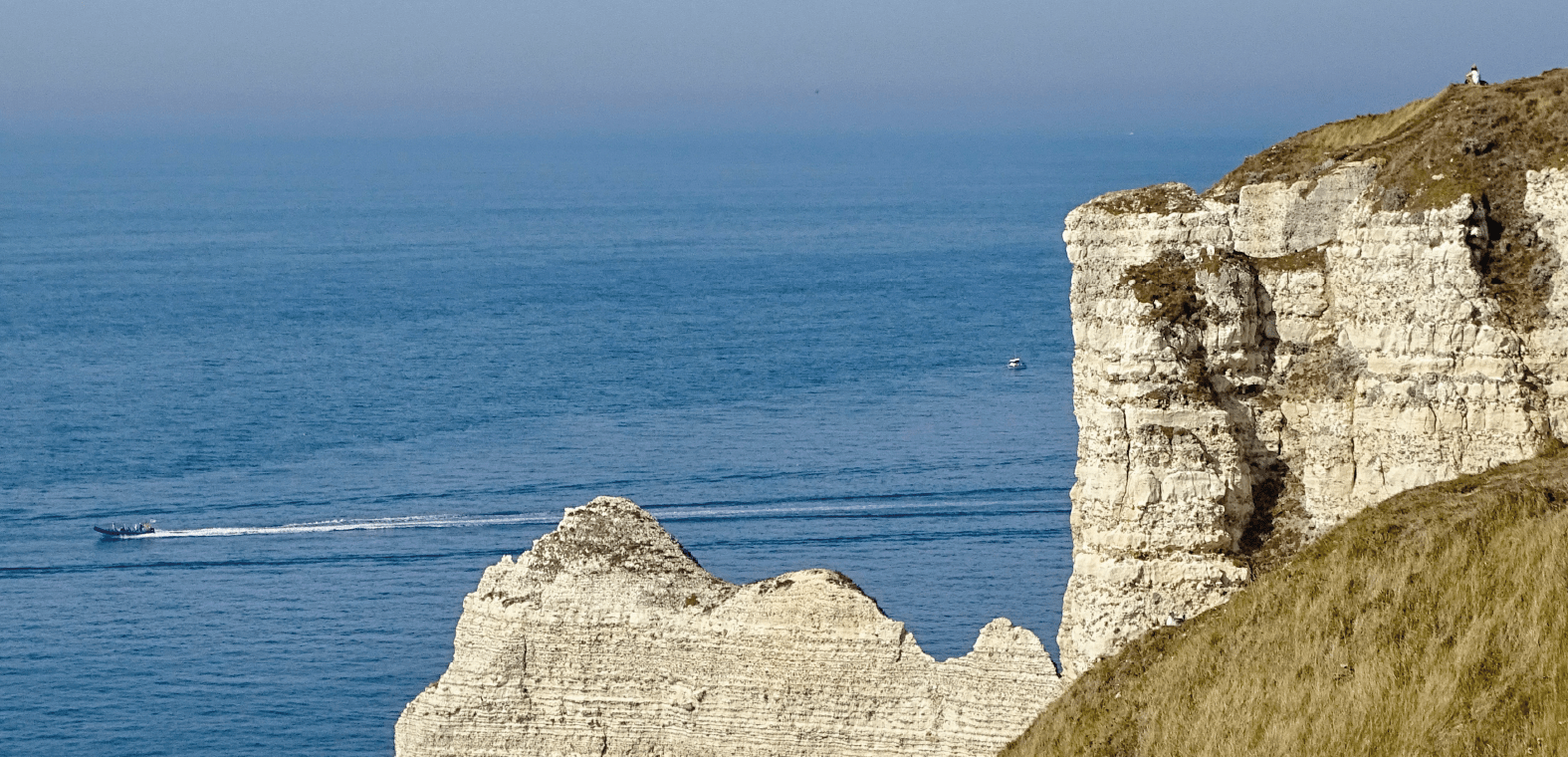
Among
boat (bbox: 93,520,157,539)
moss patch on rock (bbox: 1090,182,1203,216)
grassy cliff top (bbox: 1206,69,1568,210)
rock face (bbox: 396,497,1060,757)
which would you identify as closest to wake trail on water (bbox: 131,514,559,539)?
boat (bbox: 93,520,157,539)

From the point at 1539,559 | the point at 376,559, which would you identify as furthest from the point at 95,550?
the point at 1539,559

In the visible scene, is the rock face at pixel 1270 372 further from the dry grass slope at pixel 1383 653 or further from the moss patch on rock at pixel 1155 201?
the dry grass slope at pixel 1383 653

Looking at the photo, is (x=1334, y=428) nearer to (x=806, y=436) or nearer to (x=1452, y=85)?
(x=1452, y=85)

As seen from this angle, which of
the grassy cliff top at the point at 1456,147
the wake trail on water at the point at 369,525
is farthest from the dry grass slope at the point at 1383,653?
the wake trail on water at the point at 369,525

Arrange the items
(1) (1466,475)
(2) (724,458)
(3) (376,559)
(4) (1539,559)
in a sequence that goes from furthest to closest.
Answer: (2) (724,458), (3) (376,559), (1) (1466,475), (4) (1539,559)

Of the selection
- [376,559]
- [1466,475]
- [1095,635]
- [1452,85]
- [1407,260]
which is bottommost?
[376,559]

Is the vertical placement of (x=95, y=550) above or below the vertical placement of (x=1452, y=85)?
below

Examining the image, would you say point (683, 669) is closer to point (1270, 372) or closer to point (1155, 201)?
point (1270, 372)
